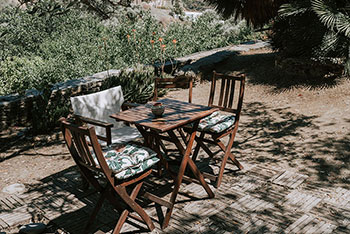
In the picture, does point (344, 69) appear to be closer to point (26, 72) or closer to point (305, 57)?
point (305, 57)

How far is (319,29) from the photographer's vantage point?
665 centimetres

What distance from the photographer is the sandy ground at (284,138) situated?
14.5 feet

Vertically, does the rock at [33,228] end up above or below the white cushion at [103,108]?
below

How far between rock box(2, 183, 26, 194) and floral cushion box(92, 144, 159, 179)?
141 centimetres

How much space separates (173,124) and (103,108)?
4.67 feet

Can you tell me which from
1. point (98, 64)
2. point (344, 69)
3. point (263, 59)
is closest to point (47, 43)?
point (98, 64)

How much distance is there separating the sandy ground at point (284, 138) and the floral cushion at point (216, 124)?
75 centimetres

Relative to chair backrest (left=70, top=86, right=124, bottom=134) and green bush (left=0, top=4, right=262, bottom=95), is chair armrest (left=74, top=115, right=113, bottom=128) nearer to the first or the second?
chair backrest (left=70, top=86, right=124, bottom=134)

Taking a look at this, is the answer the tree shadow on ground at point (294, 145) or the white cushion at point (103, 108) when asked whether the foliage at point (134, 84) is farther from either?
the white cushion at point (103, 108)

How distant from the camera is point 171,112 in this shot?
12.2 feet

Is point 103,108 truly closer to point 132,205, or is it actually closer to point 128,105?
point 128,105

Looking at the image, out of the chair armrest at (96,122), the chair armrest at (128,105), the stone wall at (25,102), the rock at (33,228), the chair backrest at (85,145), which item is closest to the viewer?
the chair backrest at (85,145)

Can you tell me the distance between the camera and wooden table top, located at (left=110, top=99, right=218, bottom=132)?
3269 mm

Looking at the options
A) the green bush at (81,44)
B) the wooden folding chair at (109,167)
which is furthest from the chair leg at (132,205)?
the green bush at (81,44)
